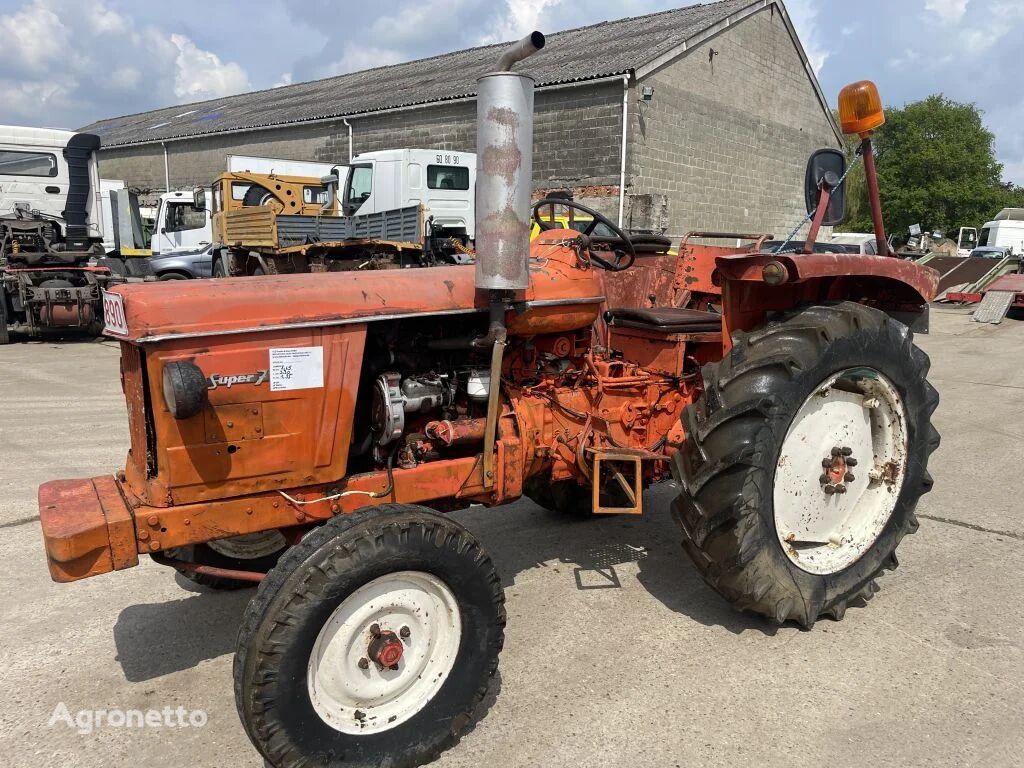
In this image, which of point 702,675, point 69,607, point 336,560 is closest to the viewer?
point 336,560

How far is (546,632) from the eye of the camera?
2824 mm

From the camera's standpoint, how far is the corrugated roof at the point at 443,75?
15172 millimetres

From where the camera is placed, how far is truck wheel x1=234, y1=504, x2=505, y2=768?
1.92 meters

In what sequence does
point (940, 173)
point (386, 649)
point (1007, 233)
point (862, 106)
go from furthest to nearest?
point (940, 173)
point (1007, 233)
point (862, 106)
point (386, 649)

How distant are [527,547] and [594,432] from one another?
889 mm

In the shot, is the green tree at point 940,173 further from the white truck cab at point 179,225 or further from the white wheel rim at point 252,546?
the white wheel rim at point 252,546

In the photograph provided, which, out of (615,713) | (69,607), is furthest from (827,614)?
(69,607)

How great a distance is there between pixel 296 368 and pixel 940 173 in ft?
141

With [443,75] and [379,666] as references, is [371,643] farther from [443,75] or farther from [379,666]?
[443,75]

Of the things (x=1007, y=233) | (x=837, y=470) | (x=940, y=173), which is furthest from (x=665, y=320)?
(x=940, y=173)

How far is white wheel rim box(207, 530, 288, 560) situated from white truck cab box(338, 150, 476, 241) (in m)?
8.88

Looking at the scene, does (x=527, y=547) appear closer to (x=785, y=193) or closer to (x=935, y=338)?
(x=935, y=338)

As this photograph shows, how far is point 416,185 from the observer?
38.8 feet

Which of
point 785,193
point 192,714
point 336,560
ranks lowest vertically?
point 192,714
